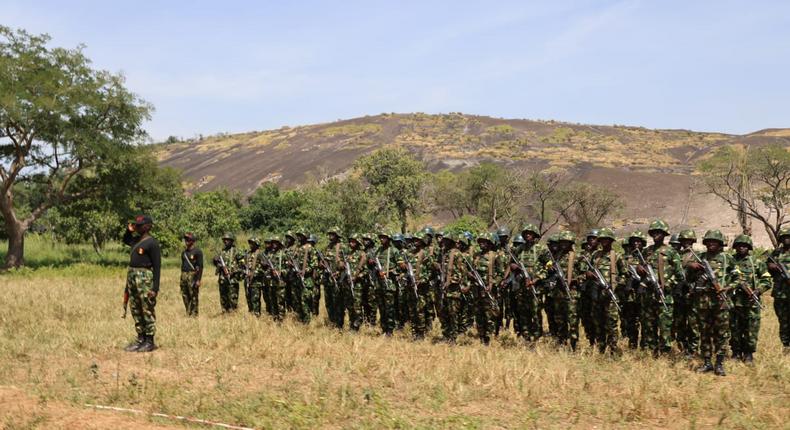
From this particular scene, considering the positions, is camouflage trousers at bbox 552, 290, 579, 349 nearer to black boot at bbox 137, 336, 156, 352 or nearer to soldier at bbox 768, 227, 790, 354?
soldier at bbox 768, 227, 790, 354

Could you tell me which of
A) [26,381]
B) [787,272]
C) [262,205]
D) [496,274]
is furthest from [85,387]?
[262,205]

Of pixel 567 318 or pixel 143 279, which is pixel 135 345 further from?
pixel 567 318

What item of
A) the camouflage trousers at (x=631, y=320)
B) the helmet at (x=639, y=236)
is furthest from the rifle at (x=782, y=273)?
the camouflage trousers at (x=631, y=320)

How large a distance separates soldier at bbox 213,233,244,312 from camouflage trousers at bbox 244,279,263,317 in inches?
16.7

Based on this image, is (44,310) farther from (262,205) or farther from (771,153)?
(771,153)

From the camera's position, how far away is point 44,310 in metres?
13.5

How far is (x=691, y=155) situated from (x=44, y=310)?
75.0 m

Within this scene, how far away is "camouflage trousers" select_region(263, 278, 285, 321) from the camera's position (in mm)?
13039

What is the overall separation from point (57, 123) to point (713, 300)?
23389mm

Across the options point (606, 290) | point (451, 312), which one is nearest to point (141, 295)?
point (451, 312)

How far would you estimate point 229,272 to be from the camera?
13.8 metres

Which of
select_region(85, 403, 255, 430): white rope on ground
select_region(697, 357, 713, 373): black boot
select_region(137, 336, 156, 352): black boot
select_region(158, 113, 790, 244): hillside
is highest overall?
select_region(158, 113, 790, 244): hillside

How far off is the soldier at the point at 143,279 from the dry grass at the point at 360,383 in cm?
41

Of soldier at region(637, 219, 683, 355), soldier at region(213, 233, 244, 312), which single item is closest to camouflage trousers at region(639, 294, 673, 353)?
soldier at region(637, 219, 683, 355)
